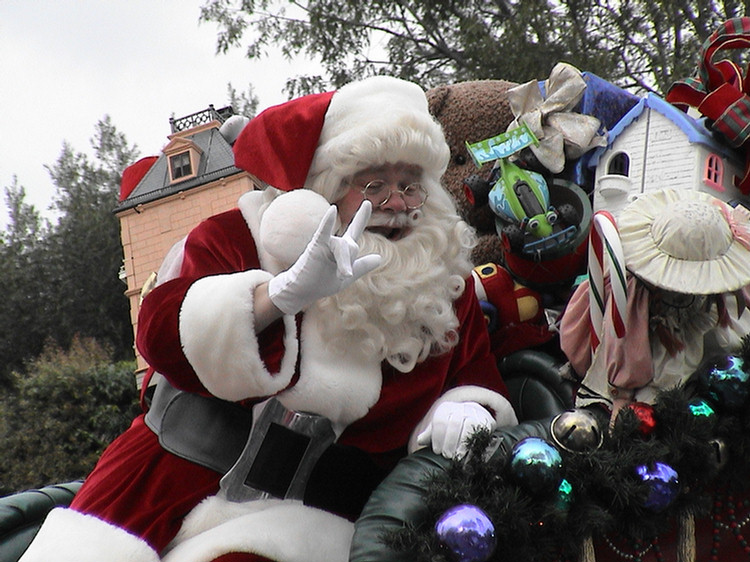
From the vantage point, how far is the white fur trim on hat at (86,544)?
7.41ft

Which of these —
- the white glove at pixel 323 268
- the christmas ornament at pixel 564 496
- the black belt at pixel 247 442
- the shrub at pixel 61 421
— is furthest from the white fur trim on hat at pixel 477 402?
the shrub at pixel 61 421

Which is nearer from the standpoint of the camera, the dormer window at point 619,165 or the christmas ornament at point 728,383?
the christmas ornament at point 728,383

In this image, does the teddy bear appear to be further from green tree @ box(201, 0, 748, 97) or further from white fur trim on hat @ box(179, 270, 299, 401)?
green tree @ box(201, 0, 748, 97)

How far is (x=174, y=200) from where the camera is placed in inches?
257

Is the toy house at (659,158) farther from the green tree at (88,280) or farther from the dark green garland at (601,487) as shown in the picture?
the green tree at (88,280)

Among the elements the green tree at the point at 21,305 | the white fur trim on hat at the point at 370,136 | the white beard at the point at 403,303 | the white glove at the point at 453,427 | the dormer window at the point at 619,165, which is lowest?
the green tree at the point at 21,305

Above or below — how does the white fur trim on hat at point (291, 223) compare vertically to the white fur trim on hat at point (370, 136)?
below

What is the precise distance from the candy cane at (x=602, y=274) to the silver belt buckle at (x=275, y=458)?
0.80 m

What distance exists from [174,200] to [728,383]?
4.92 m

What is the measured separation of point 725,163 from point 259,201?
151 cm

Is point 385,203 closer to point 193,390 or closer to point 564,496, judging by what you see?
point 193,390

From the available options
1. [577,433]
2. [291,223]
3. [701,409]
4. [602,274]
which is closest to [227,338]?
[291,223]

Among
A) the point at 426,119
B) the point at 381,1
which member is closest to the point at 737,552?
the point at 426,119

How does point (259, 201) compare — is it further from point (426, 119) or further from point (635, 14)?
point (635, 14)
